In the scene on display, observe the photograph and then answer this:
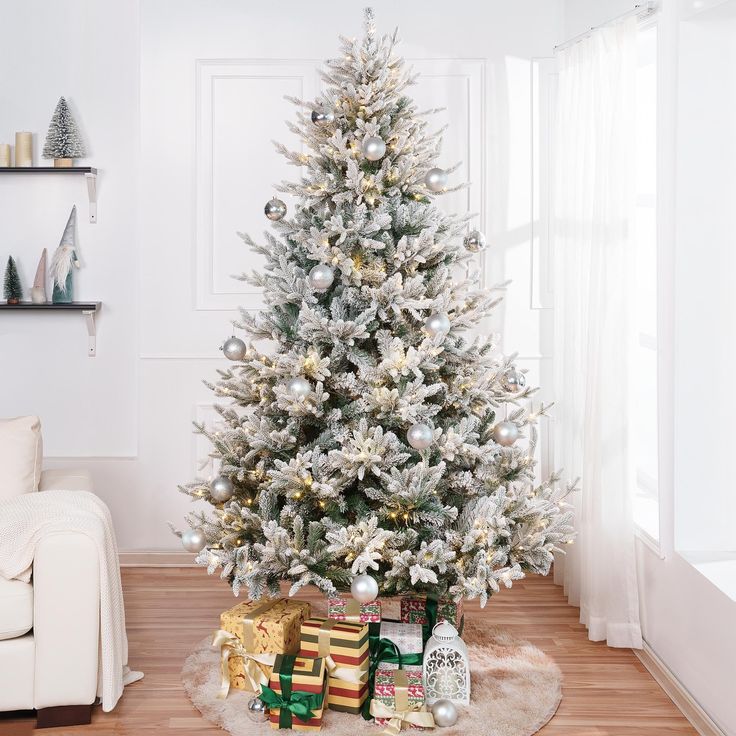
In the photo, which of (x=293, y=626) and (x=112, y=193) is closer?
(x=293, y=626)

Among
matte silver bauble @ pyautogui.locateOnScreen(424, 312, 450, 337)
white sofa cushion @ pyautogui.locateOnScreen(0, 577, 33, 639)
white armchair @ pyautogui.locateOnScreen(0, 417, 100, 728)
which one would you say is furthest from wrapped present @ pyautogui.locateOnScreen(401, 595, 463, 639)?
white sofa cushion @ pyautogui.locateOnScreen(0, 577, 33, 639)

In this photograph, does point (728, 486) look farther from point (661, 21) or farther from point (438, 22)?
point (438, 22)

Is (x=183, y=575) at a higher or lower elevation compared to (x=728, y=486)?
lower

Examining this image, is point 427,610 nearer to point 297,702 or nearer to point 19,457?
point 297,702

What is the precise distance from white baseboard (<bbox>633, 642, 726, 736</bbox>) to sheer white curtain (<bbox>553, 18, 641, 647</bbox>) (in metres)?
0.10

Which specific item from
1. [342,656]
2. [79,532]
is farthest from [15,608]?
[342,656]

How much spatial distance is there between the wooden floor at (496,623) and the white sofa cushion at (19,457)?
2.29ft

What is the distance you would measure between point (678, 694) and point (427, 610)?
0.81 metres

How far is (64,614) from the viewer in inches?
93.1

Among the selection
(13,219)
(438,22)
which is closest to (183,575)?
(13,219)

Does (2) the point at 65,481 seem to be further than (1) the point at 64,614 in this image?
Yes

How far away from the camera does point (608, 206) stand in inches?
118

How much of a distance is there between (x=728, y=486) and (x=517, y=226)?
161cm

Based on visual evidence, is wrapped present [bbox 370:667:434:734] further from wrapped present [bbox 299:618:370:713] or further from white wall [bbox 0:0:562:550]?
white wall [bbox 0:0:562:550]
